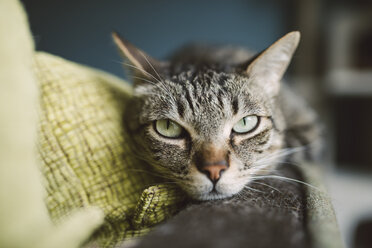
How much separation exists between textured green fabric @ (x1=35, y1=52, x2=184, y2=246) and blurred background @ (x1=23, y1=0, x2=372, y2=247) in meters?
1.62

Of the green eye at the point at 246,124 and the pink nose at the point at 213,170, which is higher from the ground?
the green eye at the point at 246,124

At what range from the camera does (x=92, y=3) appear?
2.48m

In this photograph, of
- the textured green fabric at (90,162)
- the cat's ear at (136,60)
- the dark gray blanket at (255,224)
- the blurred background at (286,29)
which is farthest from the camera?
the blurred background at (286,29)

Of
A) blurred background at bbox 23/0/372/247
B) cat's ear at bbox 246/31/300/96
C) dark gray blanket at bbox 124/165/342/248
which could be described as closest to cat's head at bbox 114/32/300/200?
cat's ear at bbox 246/31/300/96

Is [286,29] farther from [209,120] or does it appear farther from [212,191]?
[212,191]

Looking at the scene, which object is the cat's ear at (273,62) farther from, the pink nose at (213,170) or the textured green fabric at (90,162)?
the textured green fabric at (90,162)

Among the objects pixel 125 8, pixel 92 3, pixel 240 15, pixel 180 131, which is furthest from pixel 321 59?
pixel 180 131

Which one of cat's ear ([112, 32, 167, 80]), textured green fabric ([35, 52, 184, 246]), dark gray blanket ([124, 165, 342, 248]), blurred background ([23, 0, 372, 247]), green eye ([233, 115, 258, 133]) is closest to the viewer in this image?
dark gray blanket ([124, 165, 342, 248])

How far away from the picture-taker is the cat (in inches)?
31.6

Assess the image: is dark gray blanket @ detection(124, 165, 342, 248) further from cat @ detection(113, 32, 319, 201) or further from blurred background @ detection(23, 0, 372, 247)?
blurred background @ detection(23, 0, 372, 247)

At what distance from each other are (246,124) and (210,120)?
0.14m

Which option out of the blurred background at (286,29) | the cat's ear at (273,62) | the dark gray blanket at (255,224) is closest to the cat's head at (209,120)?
the cat's ear at (273,62)

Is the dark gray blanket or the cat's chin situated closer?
the dark gray blanket

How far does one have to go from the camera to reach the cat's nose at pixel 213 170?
0.77 meters
